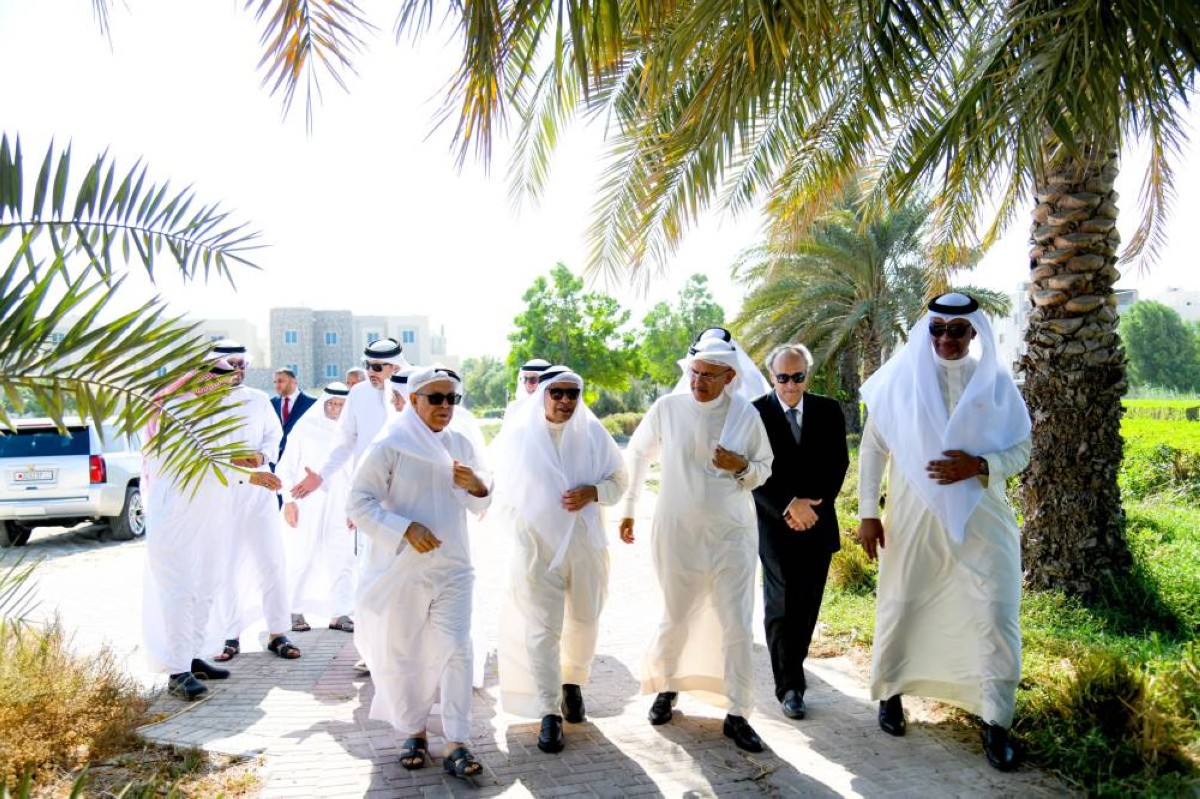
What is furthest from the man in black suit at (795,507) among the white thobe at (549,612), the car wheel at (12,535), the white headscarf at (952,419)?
the car wheel at (12,535)

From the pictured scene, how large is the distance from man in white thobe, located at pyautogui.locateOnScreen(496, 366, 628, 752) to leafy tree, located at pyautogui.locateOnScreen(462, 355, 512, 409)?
83.9 m

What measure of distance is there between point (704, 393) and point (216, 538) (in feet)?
10.9

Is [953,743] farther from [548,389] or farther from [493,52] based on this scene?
[493,52]

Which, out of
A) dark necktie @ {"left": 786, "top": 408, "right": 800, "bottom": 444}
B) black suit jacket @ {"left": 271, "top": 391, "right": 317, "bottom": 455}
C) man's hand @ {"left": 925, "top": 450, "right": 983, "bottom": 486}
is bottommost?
man's hand @ {"left": 925, "top": 450, "right": 983, "bottom": 486}

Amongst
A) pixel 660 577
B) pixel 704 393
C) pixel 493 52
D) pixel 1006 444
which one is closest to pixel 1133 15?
pixel 1006 444

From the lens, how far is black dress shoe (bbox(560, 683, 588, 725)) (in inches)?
202

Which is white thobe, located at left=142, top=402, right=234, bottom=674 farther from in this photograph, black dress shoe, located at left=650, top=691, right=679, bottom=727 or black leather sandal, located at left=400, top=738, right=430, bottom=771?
black dress shoe, located at left=650, top=691, right=679, bottom=727

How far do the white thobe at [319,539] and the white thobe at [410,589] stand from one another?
9.44 feet

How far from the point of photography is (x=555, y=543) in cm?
502

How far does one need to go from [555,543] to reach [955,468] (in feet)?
6.81

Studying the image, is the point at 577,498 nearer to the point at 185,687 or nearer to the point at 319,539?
the point at 185,687

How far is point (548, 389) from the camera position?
5059 millimetres

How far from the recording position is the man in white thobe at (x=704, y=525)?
4988mm

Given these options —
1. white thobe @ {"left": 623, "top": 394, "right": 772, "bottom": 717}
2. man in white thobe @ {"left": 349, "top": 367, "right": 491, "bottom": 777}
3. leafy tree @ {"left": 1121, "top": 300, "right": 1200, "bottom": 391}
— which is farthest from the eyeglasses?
leafy tree @ {"left": 1121, "top": 300, "right": 1200, "bottom": 391}
